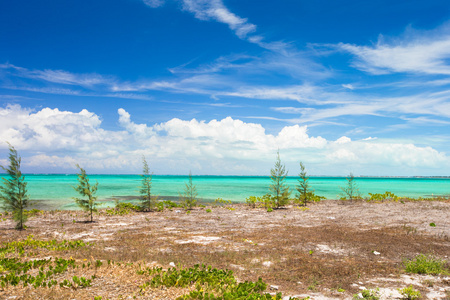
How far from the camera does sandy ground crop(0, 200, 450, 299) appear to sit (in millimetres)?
8461

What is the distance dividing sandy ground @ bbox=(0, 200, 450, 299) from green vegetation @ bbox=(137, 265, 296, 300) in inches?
21.8

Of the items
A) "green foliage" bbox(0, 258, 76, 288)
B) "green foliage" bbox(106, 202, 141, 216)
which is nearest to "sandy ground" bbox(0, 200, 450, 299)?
"green foliage" bbox(0, 258, 76, 288)

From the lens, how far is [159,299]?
23.4 feet

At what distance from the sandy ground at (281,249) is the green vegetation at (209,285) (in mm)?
555

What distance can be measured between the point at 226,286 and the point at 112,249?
25.1ft

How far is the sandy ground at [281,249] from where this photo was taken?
8.46 m

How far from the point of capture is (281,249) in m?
13.2

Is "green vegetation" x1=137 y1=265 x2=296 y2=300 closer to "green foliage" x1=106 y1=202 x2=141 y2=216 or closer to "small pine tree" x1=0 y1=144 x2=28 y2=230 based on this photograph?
"small pine tree" x1=0 y1=144 x2=28 y2=230

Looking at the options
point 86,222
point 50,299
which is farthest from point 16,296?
point 86,222

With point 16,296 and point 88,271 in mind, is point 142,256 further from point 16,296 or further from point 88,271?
point 16,296

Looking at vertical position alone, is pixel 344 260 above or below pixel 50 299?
below

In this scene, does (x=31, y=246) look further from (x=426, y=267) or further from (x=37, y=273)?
(x=426, y=267)

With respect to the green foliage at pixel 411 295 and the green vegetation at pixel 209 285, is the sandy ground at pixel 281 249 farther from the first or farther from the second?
the green vegetation at pixel 209 285

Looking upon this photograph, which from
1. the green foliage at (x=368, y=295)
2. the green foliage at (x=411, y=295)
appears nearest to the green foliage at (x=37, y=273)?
the green foliage at (x=368, y=295)
